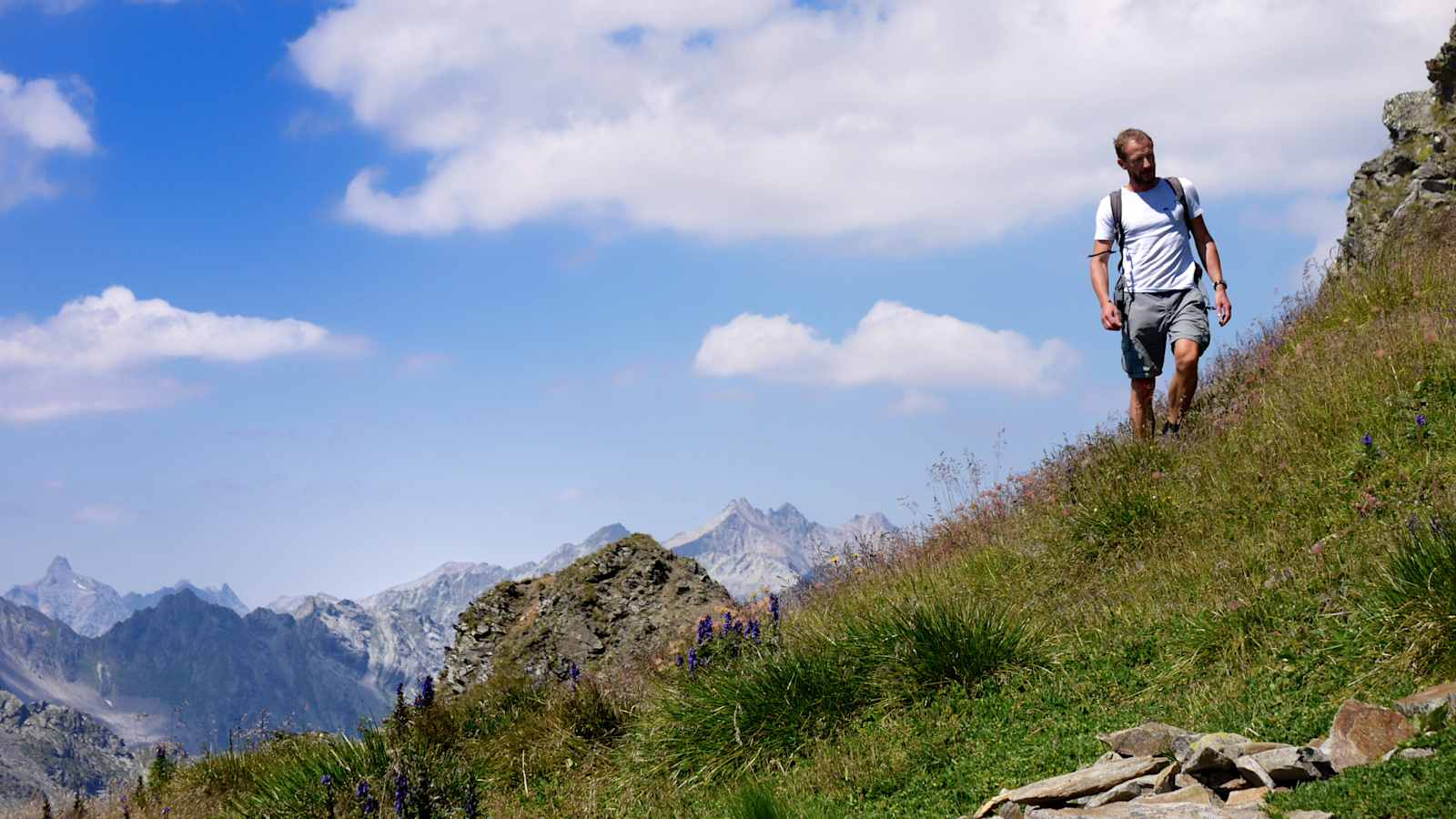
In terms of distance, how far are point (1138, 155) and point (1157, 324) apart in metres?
1.43

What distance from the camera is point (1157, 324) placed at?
902 centimetres

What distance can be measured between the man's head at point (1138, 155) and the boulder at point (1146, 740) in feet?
18.3

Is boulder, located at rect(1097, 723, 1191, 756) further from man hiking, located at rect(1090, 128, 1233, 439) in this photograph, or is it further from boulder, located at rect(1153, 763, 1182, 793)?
man hiking, located at rect(1090, 128, 1233, 439)

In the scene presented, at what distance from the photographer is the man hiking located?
29.2ft

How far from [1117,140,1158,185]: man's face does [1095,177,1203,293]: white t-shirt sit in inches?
5.5

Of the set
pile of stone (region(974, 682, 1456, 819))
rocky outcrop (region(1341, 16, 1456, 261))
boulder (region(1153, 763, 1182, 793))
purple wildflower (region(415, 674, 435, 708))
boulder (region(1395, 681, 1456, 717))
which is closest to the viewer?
pile of stone (region(974, 682, 1456, 819))

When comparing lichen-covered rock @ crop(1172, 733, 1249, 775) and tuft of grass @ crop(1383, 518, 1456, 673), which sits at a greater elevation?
tuft of grass @ crop(1383, 518, 1456, 673)

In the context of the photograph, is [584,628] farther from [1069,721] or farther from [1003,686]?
[1069,721]

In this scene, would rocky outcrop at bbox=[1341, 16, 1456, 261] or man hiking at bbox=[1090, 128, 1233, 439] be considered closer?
man hiking at bbox=[1090, 128, 1233, 439]

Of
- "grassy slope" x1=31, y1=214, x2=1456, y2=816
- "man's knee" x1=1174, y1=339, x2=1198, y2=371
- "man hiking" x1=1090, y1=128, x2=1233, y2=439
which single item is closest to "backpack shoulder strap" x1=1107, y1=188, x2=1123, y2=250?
"man hiking" x1=1090, y1=128, x2=1233, y2=439

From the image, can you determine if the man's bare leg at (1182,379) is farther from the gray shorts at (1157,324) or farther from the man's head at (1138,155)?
the man's head at (1138,155)

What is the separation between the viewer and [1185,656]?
602cm

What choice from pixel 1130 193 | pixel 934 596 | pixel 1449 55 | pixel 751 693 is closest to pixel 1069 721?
pixel 934 596

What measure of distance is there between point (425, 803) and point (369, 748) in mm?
1383
